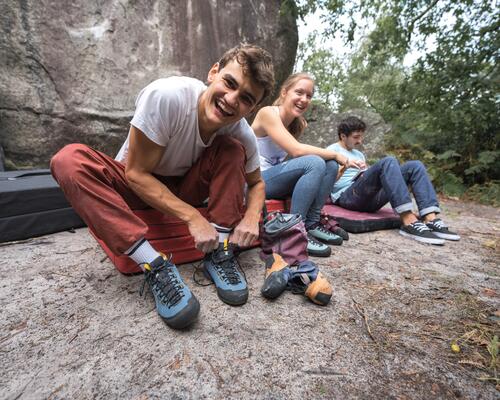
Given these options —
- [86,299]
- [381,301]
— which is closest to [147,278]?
[86,299]

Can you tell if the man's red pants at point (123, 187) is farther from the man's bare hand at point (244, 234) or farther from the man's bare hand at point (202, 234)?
the man's bare hand at point (202, 234)

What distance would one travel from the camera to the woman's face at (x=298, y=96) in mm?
2314

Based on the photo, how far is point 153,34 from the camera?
138 inches

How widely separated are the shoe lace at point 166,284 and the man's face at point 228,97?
0.80 m

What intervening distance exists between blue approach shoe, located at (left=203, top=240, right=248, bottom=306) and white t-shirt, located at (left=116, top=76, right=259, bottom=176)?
1.91 feet

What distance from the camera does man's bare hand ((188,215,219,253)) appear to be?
1342mm

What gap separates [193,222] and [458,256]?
2.07m

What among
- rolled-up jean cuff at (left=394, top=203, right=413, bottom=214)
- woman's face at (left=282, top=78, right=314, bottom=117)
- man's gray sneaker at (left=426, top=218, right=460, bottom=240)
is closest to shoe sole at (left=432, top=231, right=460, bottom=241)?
man's gray sneaker at (left=426, top=218, right=460, bottom=240)

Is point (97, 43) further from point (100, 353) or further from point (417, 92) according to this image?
point (417, 92)

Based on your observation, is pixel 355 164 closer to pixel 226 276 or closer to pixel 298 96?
pixel 298 96

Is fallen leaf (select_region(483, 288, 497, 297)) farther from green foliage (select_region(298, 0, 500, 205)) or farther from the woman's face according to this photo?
green foliage (select_region(298, 0, 500, 205))

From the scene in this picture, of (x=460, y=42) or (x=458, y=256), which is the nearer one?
(x=458, y=256)

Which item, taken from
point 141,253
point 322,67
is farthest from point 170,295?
point 322,67

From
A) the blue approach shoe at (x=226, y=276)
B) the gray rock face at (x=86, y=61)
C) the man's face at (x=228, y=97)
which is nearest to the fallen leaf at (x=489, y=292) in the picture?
the blue approach shoe at (x=226, y=276)
